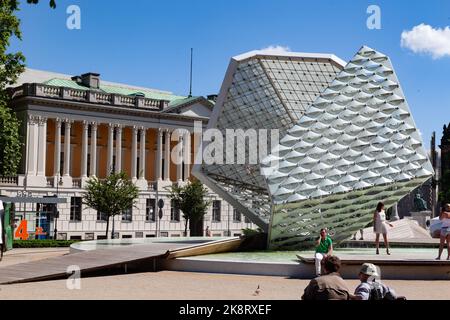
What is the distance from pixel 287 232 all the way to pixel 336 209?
253cm

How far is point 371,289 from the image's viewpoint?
939cm

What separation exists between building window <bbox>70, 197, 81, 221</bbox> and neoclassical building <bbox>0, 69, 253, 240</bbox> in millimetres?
113

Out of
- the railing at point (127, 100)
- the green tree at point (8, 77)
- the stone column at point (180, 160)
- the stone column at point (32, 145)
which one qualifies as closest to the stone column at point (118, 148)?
the railing at point (127, 100)

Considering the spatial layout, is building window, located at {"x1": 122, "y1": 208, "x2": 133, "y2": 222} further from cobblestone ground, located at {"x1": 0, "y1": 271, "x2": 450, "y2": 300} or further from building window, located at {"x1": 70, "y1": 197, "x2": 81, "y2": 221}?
cobblestone ground, located at {"x1": 0, "y1": 271, "x2": 450, "y2": 300}

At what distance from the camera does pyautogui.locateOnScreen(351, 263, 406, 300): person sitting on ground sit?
9258 millimetres

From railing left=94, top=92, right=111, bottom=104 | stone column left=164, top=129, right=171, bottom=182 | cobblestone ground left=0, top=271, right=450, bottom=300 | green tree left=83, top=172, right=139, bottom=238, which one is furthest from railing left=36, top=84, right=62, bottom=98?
cobblestone ground left=0, top=271, right=450, bottom=300

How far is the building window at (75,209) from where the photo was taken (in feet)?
242

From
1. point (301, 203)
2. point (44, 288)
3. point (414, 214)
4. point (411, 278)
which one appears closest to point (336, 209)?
point (301, 203)

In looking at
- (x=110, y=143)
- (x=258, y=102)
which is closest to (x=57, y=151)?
(x=110, y=143)

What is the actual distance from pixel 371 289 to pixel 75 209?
67527mm

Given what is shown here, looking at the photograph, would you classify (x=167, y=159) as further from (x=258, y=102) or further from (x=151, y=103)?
(x=258, y=102)

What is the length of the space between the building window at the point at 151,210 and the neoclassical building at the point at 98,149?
0.13 meters

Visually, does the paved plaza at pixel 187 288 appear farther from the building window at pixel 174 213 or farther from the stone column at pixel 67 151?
the building window at pixel 174 213
